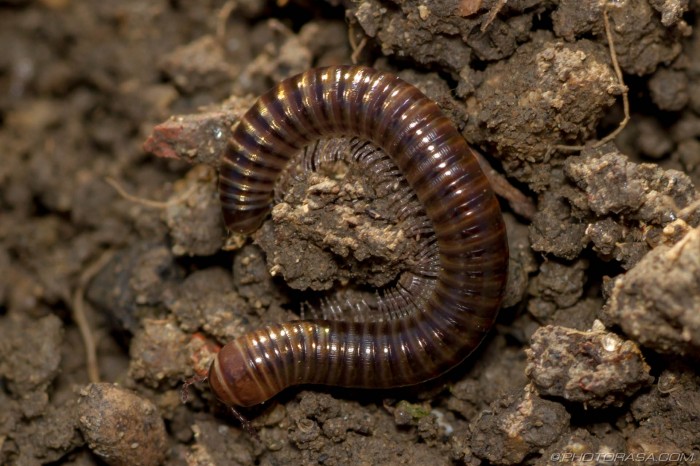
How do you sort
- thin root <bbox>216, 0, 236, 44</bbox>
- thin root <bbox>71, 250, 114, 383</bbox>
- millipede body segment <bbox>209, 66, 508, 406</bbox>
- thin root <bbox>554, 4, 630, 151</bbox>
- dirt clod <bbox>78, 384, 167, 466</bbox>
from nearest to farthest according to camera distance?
millipede body segment <bbox>209, 66, 508, 406</bbox>
thin root <bbox>554, 4, 630, 151</bbox>
dirt clod <bbox>78, 384, 167, 466</bbox>
thin root <bbox>71, 250, 114, 383</bbox>
thin root <bbox>216, 0, 236, 44</bbox>

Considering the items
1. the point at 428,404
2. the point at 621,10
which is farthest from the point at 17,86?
the point at 621,10

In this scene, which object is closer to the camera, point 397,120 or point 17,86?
point 397,120

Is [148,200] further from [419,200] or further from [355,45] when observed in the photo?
[419,200]

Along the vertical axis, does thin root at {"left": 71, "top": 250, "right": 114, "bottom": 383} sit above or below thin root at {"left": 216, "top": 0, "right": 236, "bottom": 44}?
below

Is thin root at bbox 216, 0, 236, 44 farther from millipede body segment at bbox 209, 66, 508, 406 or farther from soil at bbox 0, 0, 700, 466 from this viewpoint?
millipede body segment at bbox 209, 66, 508, 406

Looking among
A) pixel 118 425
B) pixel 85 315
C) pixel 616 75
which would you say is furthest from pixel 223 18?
pixel 118 425

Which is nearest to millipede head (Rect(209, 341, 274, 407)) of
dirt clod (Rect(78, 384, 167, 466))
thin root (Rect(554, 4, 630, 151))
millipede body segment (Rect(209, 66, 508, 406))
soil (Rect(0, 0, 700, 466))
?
millipede body segment (Rect(209, 66, 508, 406))

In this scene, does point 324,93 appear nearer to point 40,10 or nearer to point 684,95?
point 684,95
